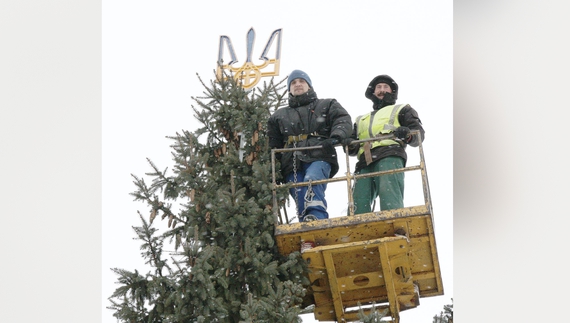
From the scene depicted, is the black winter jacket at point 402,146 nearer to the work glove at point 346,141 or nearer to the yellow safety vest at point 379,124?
the yellow safety vest at point 379,124

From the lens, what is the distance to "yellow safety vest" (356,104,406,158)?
28.3 ft

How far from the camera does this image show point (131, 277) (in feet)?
24.4

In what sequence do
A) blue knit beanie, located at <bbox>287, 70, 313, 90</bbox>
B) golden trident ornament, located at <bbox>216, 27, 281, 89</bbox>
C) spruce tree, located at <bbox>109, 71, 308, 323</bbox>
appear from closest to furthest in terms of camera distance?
spruce tree, located at <bbox>109, 71, 308, 323</bbox>, blue knit beanie, located at <bbox>287, 70, 313, 90</bbox>, golden trident ornament, located at <bbox>216, 27, 281, 89</bbox>

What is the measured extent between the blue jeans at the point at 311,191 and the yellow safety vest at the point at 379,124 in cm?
60

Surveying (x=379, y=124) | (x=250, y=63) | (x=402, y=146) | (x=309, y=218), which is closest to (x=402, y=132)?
(x=402, y=146)

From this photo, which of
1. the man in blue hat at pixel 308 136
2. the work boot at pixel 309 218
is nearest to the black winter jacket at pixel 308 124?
the man in blue hat at pixel 308 136

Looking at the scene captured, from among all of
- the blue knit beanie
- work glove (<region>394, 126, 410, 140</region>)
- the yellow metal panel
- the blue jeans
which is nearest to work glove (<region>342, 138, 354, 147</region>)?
the blue jeans

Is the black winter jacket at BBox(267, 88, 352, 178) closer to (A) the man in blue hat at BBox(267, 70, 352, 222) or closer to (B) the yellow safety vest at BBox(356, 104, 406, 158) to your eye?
(A) the man in blue hat at BBox(267, 70, 352, 222)

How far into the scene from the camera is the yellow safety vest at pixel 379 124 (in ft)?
28.3

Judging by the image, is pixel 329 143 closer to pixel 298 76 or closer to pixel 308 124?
pixel 308 124

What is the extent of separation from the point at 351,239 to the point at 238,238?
4.07 ft

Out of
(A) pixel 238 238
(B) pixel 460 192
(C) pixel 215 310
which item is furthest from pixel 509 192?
(A) pixel 238 238

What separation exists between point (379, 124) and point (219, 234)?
7.59 ft

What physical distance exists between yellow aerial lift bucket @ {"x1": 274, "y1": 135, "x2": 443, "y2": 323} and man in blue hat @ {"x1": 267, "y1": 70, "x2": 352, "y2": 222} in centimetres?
31
